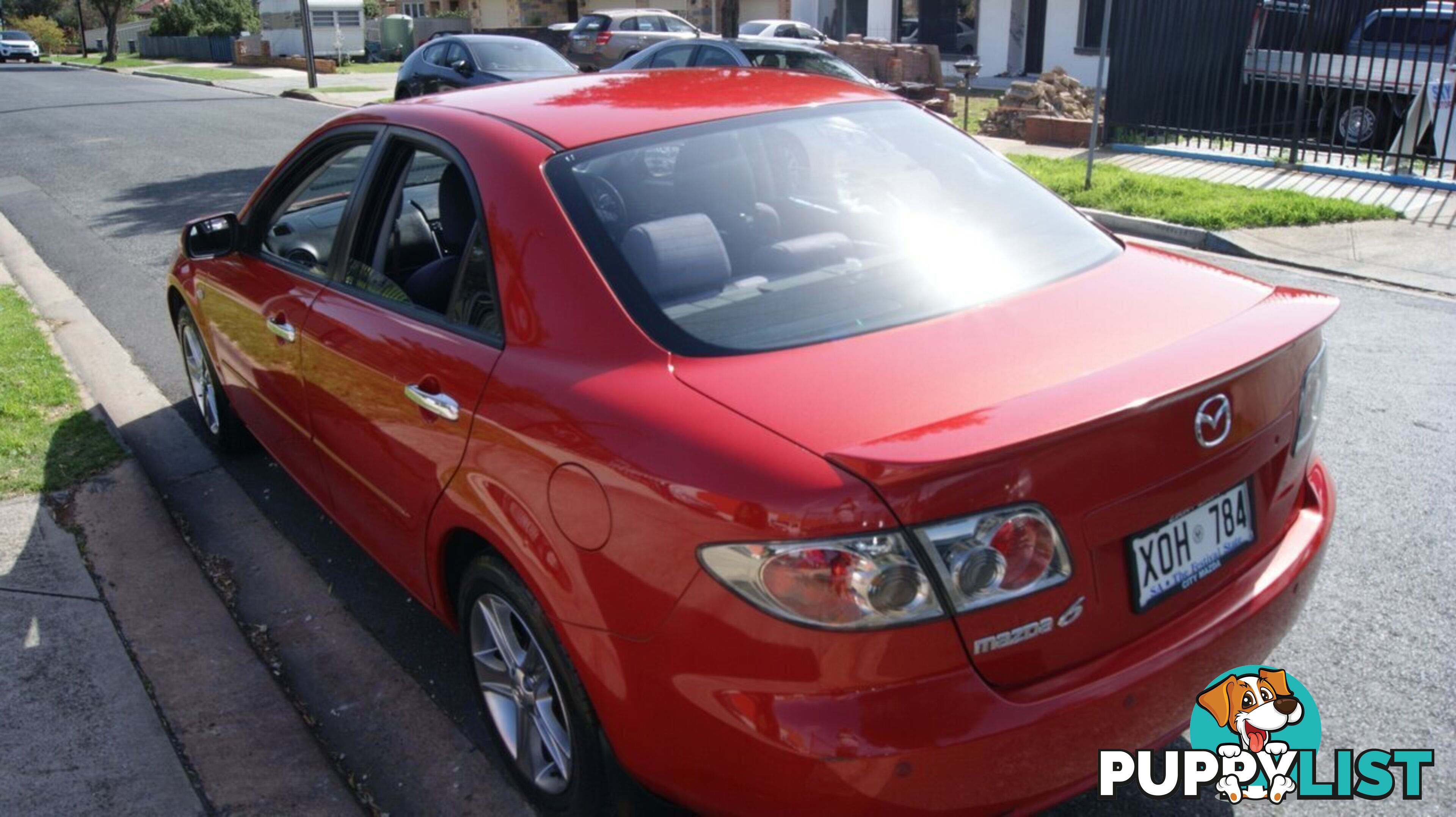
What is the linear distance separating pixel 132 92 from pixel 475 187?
3101cm

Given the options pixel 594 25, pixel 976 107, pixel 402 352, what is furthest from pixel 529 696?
pixel 594 25

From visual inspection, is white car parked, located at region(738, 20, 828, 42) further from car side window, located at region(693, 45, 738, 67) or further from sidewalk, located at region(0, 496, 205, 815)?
sidewalk, located at region(0, 496, 205, 815)

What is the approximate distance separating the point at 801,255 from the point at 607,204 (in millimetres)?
497

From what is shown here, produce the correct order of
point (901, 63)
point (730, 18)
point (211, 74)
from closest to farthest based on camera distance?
1. point (730, 18)
2. point (901, 63)
3. point (211, 74)

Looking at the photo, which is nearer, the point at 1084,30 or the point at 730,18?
the point at 730,18

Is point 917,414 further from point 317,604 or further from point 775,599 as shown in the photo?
point 317,604

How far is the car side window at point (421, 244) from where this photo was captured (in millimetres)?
2963

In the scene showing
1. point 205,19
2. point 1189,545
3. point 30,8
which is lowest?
point 1189,545

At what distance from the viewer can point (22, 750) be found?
3.12 meters

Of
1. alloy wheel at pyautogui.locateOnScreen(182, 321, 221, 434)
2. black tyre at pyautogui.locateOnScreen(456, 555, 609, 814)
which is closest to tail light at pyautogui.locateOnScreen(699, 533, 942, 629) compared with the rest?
black tyre at pyautogui.locateOnScreen(456, 555, 609, 814)

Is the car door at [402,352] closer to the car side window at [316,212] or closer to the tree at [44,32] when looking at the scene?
the car side window at [316,212]

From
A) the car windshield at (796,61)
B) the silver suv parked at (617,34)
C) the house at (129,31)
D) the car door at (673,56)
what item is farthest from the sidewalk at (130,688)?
the house at (129,31)

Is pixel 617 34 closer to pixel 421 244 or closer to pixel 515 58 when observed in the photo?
pixel 515 58

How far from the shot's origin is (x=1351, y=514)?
4297mm
